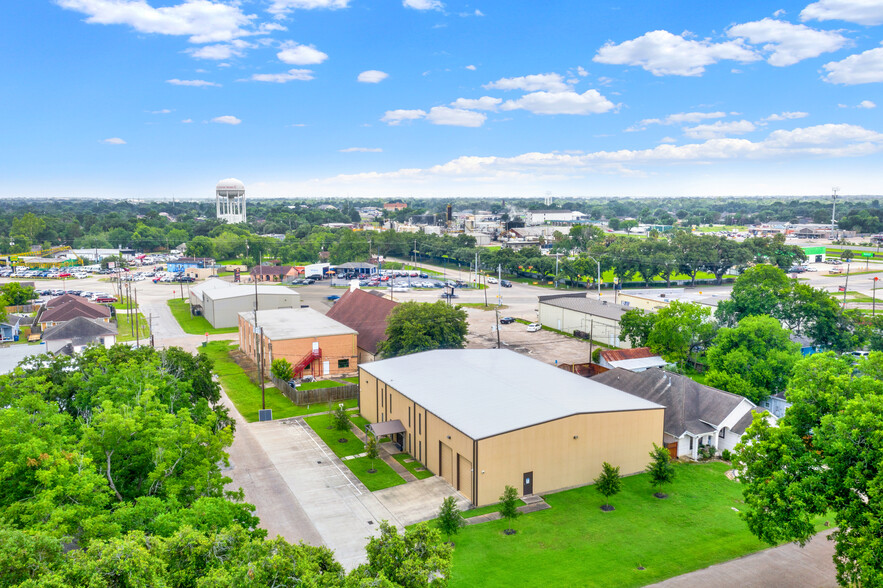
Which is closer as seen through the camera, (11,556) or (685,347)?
(11,556)

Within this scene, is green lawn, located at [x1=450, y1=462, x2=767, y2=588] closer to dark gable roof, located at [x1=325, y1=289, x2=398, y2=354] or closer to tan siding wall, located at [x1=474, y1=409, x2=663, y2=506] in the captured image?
tan siding wall, located at [x1=474, y1=409, x2=663, y2=506]

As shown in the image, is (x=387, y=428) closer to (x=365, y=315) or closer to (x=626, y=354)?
(x=626, y=354)

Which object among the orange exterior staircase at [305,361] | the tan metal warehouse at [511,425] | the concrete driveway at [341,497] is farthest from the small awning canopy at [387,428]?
the orange exterior staircase at [305,361]

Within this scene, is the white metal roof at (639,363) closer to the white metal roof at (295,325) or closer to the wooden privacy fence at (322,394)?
the wooden privacy fence at (322,394)

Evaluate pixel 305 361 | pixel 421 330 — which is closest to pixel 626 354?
pixel 421 330

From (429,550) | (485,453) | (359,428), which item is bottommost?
(359,428)

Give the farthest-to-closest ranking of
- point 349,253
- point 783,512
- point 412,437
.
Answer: point 349,253 < point 412,437 < point 783,512

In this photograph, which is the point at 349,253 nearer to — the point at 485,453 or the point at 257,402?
the point at 257,402

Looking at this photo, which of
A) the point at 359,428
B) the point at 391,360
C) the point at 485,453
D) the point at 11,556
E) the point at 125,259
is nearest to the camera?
the point at 11,556

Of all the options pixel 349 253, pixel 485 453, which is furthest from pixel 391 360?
pixel 349 253
